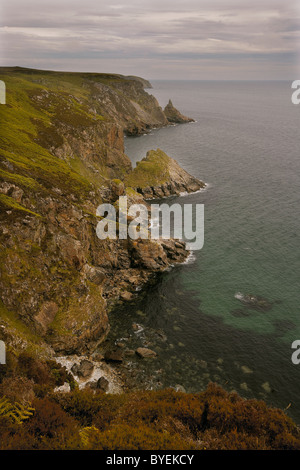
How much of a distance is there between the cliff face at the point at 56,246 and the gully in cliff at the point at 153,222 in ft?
8.05

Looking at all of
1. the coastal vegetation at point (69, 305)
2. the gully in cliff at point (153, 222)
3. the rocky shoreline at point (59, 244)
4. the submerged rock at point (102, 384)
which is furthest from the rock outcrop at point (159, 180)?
the submerged rock at point (102, 384)

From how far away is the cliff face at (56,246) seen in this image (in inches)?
1849

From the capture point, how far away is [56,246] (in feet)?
176

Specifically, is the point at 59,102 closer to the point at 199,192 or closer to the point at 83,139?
the point at 83,139

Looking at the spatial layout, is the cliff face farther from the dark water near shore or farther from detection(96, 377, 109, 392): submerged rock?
detection(96, 377, 109, 392): submerged rock

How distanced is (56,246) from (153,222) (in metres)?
44.6

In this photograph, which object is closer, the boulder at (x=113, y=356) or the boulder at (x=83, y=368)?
the boulder at (x=83, y=368)

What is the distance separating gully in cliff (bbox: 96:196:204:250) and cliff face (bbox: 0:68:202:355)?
8.05 feet

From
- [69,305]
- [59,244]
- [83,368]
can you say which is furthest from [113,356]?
[59,244]

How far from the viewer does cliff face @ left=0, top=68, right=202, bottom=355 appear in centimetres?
4697

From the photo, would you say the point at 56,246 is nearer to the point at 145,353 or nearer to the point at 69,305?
the point at 69,305

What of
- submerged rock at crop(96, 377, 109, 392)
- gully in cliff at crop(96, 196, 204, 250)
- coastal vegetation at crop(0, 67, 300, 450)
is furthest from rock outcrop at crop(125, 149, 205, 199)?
submerged rock at crop(96, 377, 109, 392)

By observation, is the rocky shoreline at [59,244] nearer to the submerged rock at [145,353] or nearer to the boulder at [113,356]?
the boulder at [113,356]

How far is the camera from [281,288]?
65000 mm
